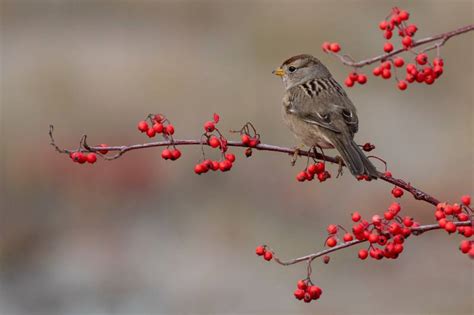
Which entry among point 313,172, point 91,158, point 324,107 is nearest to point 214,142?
point 91,158

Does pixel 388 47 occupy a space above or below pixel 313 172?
above

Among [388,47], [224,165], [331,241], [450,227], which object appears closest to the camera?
[450,227]

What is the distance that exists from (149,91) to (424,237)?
5631 millimetres

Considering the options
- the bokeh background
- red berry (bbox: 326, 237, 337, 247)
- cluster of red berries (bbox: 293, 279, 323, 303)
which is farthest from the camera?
the bokeh background

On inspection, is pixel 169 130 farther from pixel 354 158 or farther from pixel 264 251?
pixel 354 158

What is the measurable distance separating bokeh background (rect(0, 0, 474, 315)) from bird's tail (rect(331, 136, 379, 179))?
5.26 metres

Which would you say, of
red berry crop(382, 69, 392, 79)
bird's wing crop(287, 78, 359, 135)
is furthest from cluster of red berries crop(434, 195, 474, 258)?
bird's wing crop(287, 78, 359, 135)

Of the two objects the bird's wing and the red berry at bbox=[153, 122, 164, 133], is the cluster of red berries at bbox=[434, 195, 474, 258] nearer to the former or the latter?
the red berry at bbox=[153, 122, 164, 133]

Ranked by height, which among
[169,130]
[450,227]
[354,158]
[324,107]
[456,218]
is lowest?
[450,227]

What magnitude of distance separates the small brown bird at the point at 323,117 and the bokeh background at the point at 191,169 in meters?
4.56

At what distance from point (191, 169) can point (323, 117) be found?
7316 millimetres

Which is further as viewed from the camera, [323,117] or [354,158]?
[323,117]

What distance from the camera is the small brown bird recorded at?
6070 millimetres

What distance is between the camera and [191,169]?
1372 cm
